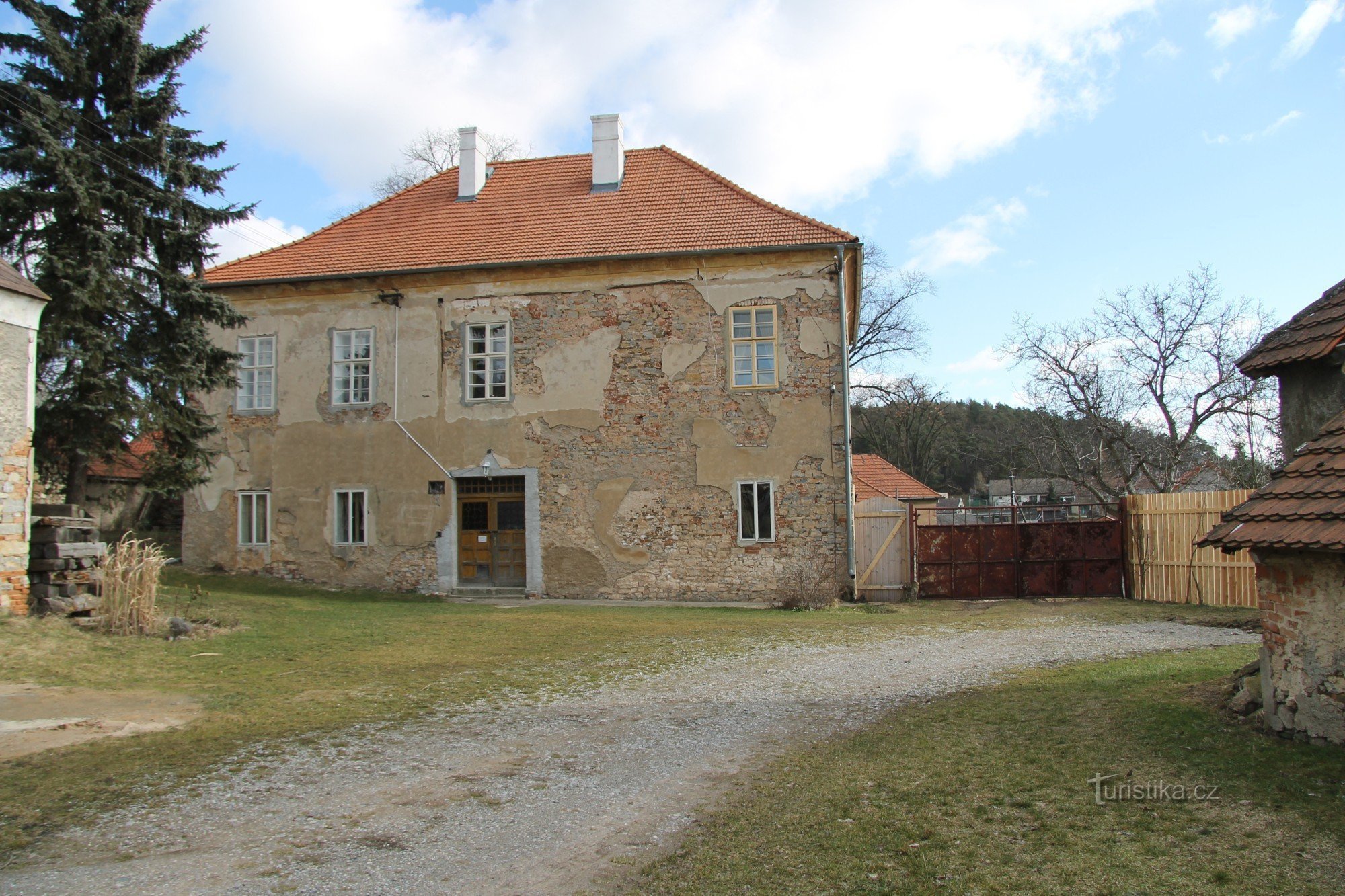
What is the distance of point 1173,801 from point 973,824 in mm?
1184

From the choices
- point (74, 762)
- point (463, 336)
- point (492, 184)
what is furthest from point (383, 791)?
point (492, 184)

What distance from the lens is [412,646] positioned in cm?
1170

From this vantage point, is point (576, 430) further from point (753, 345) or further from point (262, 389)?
point (262, 389)

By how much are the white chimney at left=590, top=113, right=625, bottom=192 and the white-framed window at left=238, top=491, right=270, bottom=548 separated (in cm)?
1070

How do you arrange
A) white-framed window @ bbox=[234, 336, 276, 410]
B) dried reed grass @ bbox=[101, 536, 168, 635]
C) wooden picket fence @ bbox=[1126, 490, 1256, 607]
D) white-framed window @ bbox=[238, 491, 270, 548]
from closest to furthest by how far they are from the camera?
dried reed grass @ bbox=[101, 536, 168, 635], wooden picket fence @ bbox=[1126, 490, 1256, 607], white-framed window @ bbox=[238, 491, 270, 548], white-framed window @ bbox=[234, 336, 276, 410]

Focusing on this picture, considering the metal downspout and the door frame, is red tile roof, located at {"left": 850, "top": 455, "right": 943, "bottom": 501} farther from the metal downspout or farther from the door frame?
the door frame

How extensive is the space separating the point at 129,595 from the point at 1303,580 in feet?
39.6

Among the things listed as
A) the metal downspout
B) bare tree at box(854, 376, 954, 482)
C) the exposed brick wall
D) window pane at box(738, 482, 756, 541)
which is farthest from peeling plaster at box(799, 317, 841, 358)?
bare tree at box(854, 376, 954, 482)

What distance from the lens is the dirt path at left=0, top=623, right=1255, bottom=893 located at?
427cm

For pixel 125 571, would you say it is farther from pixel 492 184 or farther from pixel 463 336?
pixel 492 184

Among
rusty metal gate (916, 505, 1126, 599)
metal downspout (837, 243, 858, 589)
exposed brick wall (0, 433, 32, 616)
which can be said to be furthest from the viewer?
rusty metal gate (916, 505, 1126, 599)

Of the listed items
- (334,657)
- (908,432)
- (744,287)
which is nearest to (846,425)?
(744,287)
